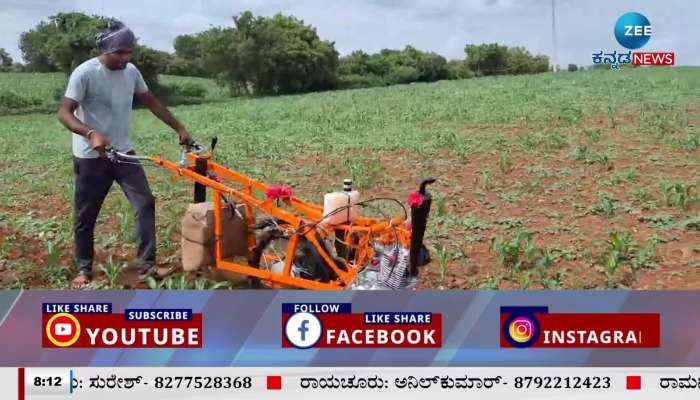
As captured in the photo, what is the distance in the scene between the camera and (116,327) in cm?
333

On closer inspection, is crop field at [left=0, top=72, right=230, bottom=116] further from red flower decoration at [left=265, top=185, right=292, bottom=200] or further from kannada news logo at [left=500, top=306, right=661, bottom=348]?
kannada news logo at [left=500, top=306, right=661, bottom=348]

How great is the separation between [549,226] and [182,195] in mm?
4183

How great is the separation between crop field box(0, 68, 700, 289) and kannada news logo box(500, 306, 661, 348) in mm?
1573

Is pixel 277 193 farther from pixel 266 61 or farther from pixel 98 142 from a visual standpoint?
pixel 266 61

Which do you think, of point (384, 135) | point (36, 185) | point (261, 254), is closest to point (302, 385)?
point (261, 254)

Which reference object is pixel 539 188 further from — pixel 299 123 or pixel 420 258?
pixel 299 123

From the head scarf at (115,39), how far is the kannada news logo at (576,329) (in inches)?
119

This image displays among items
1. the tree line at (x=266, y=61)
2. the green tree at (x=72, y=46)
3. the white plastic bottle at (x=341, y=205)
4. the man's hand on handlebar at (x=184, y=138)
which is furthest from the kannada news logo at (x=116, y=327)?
the tree line at (x=266, y=61)

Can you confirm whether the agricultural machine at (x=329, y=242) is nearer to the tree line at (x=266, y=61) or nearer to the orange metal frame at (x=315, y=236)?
the orange metal frame at (x=315, y=236)

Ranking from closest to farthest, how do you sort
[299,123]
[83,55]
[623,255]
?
[623,255], [299,123], [83,55]

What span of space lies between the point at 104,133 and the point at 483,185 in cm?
449

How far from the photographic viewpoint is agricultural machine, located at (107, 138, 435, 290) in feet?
12.8

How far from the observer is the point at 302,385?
306 centimetres

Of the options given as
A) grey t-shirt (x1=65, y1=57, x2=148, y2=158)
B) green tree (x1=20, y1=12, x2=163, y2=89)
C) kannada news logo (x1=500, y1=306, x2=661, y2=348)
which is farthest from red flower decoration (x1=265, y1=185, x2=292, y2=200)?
green tree (x1=20, y1=12, x2=163, y2=89)
